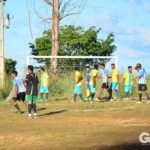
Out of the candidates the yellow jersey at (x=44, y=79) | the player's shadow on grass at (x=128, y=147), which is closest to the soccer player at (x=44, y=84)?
the yellow jersey at (x=44, y=79)

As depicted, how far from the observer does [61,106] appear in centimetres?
2545

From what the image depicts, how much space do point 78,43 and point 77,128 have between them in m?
36.0

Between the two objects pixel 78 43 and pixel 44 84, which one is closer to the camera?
pixel 44 84

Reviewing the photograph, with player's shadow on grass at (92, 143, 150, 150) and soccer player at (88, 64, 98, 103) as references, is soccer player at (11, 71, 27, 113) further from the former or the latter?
player's shadow on grass at (92, 143, 150, 150)

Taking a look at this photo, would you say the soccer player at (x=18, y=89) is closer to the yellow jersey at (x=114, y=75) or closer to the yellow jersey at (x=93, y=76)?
the yellow jersey at (x=93, y=76)

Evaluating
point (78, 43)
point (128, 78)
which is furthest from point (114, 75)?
point (78, 43)

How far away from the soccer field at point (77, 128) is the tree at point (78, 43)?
27.6m

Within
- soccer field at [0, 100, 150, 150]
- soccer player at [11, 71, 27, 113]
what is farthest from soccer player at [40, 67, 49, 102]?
soccer player at [11, 71, 27, 113]

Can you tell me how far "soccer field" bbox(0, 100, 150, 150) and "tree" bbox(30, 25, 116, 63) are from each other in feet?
90.6

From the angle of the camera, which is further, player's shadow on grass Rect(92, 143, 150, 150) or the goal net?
the goal net

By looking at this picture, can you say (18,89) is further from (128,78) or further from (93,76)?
(128,78)

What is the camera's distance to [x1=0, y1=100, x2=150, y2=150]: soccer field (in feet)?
43.3

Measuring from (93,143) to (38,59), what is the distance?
65.2 feet

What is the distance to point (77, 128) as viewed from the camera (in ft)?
54.8
